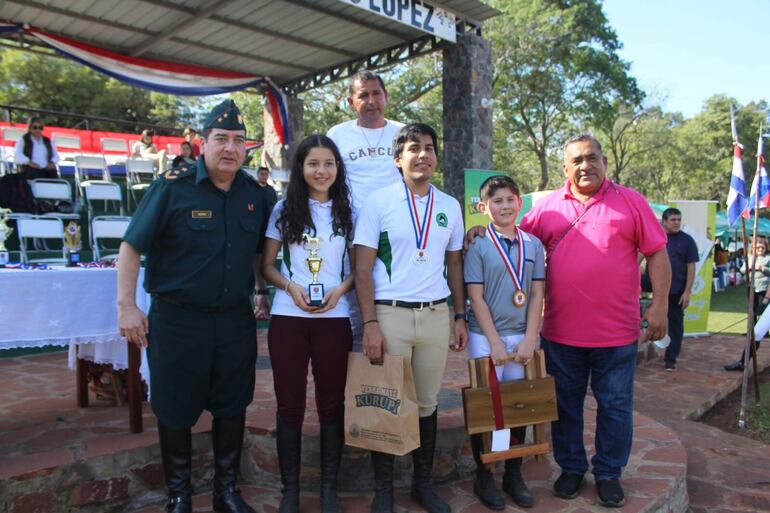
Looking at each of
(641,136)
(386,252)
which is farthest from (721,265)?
(386,252)

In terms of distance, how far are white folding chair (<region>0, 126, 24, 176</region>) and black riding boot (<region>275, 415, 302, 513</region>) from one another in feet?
35.9

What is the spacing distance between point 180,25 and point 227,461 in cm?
844

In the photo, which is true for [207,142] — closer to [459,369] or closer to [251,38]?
[459,369]

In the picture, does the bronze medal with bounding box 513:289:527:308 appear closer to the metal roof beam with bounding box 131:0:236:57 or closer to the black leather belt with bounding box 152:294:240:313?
the black leather belt with bounding box 152:294:240:313

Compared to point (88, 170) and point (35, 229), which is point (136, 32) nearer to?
point (88, 170)

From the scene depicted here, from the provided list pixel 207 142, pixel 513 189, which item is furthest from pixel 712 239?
pixel 207 142

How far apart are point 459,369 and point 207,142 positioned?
10.9ft

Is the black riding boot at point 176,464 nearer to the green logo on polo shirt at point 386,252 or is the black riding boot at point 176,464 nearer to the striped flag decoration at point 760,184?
the green logo on polo shirt at point 386,252

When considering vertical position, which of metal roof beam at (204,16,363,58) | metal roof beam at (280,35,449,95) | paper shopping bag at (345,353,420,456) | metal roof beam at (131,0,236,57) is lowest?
paper shopping bag at (345,353,420,456)

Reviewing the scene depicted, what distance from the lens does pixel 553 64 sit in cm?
1880

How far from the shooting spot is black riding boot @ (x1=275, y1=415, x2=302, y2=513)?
2703 mm

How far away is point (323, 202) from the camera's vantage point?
277 centimetres

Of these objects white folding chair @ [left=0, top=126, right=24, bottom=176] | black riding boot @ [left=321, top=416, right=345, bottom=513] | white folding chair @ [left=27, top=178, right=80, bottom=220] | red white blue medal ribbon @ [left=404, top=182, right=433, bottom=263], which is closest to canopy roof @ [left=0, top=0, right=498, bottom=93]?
white folding chair @ [left=27, top=178, right=80, bottom=220]

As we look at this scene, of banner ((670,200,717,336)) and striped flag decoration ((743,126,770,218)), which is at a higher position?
striped flag decoration ((743,126,770,218))
